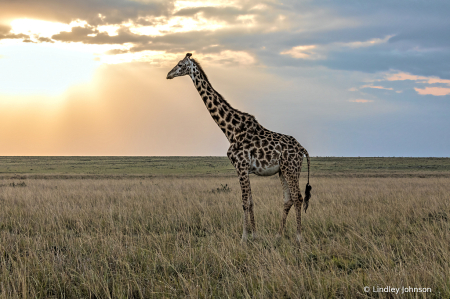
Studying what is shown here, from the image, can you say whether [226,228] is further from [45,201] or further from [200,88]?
[45,201]

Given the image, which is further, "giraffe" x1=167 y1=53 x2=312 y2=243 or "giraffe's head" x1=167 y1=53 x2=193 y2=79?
"giraffe's head" x1=167 y1=53 x2=193 y2=79

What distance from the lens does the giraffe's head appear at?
351 inches

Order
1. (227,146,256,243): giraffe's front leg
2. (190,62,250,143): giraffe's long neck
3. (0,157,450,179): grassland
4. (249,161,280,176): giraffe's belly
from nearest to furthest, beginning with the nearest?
(227,146,256,243): giraffe's front leg < (249,161,280,176): giraffe's belly < (190,62,250,143): giraffe's long neck < (0,157,450,179): grassland

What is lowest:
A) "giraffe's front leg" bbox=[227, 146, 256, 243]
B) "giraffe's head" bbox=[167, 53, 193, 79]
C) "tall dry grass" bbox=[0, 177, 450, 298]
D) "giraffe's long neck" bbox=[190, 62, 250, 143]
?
"tall dry grass" bbox=[0, 177, 450, 298]

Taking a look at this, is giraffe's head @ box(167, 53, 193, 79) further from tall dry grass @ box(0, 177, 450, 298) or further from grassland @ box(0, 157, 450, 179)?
grassland @ box(0, 157, 450, 179)

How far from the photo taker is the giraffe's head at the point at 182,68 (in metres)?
8.91

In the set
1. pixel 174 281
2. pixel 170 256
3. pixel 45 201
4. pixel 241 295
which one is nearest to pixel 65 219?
pixel 45 201

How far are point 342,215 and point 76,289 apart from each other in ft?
25.2

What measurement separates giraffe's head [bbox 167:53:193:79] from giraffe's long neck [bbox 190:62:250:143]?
0.14 meters

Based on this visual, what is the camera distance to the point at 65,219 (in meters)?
10.4

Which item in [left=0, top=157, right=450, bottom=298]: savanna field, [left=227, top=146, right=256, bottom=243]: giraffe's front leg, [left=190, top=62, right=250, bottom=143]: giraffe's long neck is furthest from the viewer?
[left=190, top=62, right=250, bottom=143]: giraffe's long neck

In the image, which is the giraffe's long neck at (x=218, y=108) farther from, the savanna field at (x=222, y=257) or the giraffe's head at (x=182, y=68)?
the savanna field at (x=222, y=257)

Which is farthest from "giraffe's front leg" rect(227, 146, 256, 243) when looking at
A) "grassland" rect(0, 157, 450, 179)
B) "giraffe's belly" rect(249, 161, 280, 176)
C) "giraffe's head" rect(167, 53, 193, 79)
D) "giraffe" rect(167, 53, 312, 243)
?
"grassland" rect(0, 157, 450, 179)

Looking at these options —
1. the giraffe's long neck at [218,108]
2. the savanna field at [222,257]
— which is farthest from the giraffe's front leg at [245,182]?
the giraffe's long neck at [218,108]
